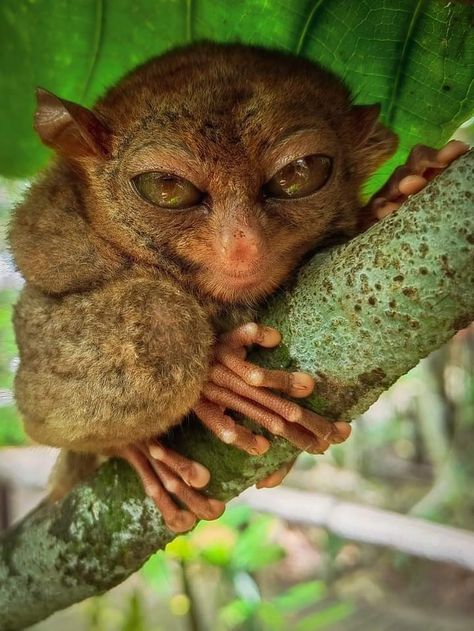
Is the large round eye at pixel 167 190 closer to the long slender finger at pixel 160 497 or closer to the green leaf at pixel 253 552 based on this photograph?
the long slender finger at pixel 160 497

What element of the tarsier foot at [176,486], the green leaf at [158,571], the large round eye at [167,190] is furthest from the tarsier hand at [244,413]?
the green leaf at [158,571]

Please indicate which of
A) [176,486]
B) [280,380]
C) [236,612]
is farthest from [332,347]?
[236,612]

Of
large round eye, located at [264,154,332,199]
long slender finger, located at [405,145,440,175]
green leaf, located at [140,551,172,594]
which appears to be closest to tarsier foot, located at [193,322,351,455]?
large round eye, located at [264,154,332,199]

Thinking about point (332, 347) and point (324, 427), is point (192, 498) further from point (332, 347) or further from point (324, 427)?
point (332, 347)

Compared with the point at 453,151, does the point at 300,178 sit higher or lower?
lower

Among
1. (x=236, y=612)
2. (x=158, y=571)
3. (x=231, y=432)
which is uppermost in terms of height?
(x=231, y=432)

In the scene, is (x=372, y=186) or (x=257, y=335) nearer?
(x=257, y=335)
